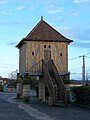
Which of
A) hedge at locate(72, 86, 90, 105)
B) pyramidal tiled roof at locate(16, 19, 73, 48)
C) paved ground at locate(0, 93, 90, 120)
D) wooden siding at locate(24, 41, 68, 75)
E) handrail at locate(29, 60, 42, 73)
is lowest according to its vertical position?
paved ground at locate(0, 93, 90, 120)

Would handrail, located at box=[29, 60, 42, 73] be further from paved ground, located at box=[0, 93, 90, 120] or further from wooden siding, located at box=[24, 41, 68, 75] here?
paved ground, located at box=[0, 93, 90, 120]

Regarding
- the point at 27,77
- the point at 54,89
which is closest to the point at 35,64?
the point at 27,77

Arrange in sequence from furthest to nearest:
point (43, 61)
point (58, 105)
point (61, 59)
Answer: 1. point (61, 59)
2. point (43, 61)
3. point (58, 105)

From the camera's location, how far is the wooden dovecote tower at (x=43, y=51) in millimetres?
42791

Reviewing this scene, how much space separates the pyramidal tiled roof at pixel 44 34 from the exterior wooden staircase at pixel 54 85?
383cm

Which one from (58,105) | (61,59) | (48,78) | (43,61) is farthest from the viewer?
(61,59)

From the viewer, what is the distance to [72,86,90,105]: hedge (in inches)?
1312

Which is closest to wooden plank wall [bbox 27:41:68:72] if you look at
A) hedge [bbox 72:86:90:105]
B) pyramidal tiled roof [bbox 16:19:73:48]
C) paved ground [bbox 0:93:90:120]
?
pyramidal tiled roof [bbox 16:19:73:48]

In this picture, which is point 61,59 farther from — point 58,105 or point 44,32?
point 58,105

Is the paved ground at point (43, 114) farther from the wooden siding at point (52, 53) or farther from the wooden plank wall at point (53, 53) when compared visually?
the wooden plank wall at point (53, 53)

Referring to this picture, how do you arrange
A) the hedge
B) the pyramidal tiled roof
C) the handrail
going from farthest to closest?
the pyramidal tiled roof < the handrail < the hedge

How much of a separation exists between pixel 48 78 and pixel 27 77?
495 cm

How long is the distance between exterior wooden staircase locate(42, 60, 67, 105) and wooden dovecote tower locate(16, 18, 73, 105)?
204 cm

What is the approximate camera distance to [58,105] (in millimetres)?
33844
